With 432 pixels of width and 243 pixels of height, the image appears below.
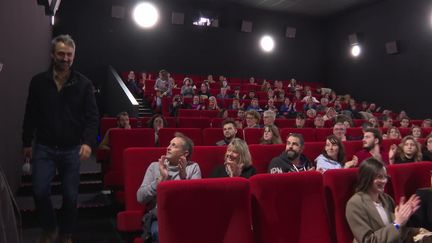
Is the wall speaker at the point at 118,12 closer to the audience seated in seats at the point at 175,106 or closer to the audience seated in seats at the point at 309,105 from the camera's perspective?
the audience seated in seats at the point at 175,106

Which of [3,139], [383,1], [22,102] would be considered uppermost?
[383,1]

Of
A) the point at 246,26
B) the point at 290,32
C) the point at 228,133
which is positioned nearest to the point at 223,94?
the point at 246,26

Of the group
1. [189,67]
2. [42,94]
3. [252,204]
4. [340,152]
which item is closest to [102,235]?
[42,94]

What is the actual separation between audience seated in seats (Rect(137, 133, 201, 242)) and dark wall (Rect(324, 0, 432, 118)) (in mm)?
5789

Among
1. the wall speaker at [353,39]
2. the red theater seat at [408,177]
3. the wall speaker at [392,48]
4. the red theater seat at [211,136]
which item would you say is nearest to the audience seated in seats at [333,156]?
the red theater seat at [408,177]

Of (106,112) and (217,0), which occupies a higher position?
(217,0)

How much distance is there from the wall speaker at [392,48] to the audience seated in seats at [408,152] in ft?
16.0

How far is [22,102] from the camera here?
2.68 m

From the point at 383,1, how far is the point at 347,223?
22.8ft

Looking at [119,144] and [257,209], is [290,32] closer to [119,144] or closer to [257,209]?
[119,144]

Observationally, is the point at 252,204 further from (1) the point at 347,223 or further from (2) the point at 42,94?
(2) the point at 42,94

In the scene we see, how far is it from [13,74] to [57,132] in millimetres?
940

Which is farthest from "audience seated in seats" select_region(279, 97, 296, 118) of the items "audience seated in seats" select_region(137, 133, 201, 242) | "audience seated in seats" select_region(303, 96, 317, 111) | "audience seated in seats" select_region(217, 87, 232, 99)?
"audience seated in seats" select_region(137, 133, 201, 242)

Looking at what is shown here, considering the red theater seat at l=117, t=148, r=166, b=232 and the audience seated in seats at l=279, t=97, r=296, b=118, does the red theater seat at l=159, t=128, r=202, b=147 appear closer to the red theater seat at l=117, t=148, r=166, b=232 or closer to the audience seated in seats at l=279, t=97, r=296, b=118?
the red theater seat at l=117, t=148, r=166, b=232
